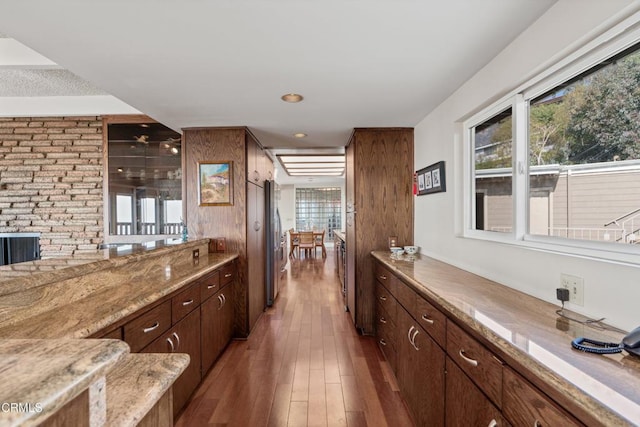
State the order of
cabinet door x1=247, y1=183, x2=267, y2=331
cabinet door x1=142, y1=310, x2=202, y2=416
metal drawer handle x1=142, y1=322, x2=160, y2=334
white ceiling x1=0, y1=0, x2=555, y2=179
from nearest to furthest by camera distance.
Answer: white ceiling x1=0, y1=0, x2=555, y2=179 < metal drawer handle x1=142, y1=322, x2=160, y2=334 < cabinet door x1=142, y1=310, x2=202, y2=416 < cabinet door x1=247, y1=183, x2=267, y2=331

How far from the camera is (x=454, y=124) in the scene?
2355 mm

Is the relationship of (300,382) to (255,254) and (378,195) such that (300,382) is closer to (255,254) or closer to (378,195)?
(255,254)

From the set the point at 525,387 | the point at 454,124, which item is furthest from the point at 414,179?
the point at 525,387

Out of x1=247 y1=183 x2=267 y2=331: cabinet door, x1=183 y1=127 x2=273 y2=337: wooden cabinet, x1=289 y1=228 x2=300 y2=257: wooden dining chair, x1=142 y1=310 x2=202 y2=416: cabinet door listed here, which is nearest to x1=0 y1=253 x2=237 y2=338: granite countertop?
x1=142 y1=310 x2=202 y2=416: cabinet door

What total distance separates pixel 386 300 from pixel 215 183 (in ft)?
6.91

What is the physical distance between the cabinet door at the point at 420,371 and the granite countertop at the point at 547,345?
27cm

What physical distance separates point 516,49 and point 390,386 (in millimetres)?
2342

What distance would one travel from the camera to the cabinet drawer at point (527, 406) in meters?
0.75

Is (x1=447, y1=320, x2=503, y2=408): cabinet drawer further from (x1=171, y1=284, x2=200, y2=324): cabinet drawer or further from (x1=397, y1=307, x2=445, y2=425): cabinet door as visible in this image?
(x1=171, y1=284, x2=200, y2=324): cabinet drawer

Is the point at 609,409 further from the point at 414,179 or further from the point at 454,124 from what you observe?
the point at 414,179

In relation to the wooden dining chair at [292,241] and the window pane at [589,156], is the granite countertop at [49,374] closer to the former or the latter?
the window pane at [589,156]

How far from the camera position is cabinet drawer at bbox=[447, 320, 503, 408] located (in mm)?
1000

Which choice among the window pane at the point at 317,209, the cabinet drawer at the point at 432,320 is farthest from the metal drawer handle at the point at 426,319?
the window pane at the point at 317,209

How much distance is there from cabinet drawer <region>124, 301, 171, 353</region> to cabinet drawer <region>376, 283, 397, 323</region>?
5.12 ft
